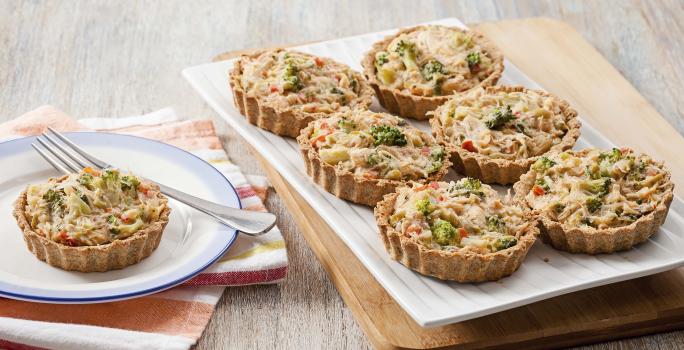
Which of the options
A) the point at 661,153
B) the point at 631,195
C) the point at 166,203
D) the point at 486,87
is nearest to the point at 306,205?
the point at 166,203

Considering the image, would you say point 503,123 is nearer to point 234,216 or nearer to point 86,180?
point 234,216

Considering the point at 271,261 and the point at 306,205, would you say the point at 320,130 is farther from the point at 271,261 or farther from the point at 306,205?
the point at 271,261

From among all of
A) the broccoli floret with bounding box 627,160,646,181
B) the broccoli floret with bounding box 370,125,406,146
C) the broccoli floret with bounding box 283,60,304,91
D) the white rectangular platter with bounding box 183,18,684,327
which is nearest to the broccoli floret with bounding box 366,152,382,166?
the broccoli floret with bounding box 370,125,406,146

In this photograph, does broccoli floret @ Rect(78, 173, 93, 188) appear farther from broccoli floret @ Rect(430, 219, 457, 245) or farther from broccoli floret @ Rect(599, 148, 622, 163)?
broccoli floret @ Rect(599, 148, 622, 163)

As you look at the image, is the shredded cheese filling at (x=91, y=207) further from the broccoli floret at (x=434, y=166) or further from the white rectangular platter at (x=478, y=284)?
the broccoli floret at (x=434, y=166)

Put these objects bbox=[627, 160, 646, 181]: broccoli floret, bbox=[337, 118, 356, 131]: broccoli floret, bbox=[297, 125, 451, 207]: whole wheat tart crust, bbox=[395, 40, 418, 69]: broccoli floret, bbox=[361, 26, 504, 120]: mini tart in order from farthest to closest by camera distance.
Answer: bbox=[395, 40, 418, 69]: broccoli floret → bbox=[361, 26, 504, 120]: mini tart → bbox=[337, 118, 356, 131]: broccoli floret → bbox=[297, 125, 451, 207]: whole wheat tart crust → bbox=[627, 160, 646, 181]: broccoli floret

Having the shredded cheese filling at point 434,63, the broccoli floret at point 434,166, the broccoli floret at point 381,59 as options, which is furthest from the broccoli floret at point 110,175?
the broccoli floret at point 381,59

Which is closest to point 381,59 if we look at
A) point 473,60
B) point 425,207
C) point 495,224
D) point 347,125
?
point 473,60
